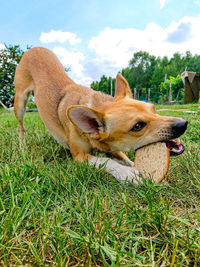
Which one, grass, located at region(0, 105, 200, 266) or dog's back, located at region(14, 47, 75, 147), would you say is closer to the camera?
grass, located at region(0, 105, 200, 266)

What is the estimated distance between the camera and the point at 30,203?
158cm

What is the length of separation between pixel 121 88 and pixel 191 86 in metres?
11.5

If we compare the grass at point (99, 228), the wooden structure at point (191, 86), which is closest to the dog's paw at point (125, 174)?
the grass at point (99, 228)

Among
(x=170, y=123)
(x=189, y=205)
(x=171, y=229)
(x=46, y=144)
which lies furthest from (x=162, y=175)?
(x=46, y=144)

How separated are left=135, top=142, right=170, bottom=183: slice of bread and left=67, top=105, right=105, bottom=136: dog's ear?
1.77ft

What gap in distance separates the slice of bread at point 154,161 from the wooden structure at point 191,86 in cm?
1213

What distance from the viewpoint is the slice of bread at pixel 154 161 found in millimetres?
1980

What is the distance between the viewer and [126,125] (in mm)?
2256

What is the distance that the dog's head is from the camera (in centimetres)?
215

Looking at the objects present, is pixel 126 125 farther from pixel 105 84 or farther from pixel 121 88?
pixel 105 84

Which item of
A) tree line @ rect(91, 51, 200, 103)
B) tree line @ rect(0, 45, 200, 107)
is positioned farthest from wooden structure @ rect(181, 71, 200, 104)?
tree line @ rect(91, 51, 200, 103)

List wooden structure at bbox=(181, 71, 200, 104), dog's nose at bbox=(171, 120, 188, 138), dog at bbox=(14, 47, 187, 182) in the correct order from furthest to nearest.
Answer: wooden structure at bbox=(181, 71, 200, 104)
dog at bbox=(14, 47, 187, 182)
dog's nose at bbox=(171, 120, 188, 138)

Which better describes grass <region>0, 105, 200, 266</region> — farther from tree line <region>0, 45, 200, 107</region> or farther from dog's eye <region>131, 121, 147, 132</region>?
tree line <region>0, 45, 200, 107</region>

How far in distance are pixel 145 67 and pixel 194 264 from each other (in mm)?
77292
